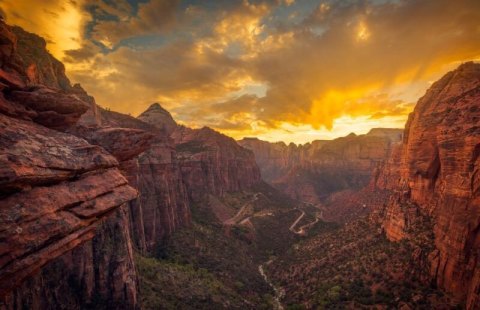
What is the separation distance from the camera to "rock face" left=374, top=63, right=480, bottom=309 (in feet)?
104

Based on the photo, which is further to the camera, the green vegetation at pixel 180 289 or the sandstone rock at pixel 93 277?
the green vegetation at pixel 180 289

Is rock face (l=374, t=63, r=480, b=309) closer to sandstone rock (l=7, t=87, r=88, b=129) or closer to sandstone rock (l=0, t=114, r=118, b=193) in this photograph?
sandstone rock (l=0, t=114, r=118, b=193)

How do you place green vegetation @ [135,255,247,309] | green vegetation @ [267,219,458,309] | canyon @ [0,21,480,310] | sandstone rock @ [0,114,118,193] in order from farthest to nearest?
green vegetation @ [135,255,247,309], green vegetation @ [267,219,458,309], canyon @ [0,21,480,310], sandstone rock @ [0,114,118,193]

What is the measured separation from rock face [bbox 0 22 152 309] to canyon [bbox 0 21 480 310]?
0.27 feet

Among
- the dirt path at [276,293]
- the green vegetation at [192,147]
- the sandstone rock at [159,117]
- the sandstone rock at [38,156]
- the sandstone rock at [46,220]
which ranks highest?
the sandstone rock at [159,117]

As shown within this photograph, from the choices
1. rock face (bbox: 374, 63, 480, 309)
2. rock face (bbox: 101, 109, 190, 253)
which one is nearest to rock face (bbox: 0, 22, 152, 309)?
rock face (bbox: 101, 109, 190, 253)

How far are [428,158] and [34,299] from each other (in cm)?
5445

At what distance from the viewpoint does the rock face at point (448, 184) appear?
31.7 meters

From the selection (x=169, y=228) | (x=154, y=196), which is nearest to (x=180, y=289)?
(x=169, y=228)

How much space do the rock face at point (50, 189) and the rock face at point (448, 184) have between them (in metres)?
34.8

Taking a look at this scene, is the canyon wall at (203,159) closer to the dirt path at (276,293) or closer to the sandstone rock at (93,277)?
the dirt path at (276,293)

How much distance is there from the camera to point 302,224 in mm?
112938

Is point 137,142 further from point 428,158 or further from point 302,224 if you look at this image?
point 302,224

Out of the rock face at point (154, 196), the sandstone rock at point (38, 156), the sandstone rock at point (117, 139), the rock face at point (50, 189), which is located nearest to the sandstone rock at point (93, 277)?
Result: the rock face at point (50, 189)
